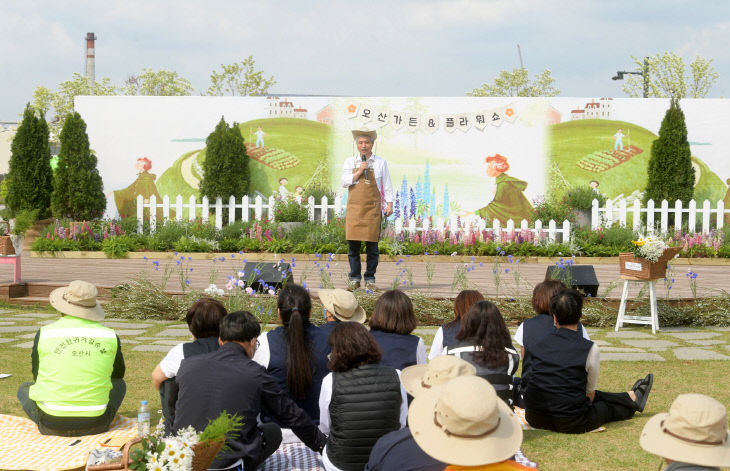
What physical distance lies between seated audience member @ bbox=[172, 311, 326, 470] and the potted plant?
4.81 m

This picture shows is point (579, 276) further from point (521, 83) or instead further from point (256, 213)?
point (521, 83)

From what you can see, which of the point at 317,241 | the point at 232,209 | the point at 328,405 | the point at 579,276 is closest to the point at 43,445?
the point at 328,405

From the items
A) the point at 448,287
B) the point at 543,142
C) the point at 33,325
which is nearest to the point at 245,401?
the point at 33,325

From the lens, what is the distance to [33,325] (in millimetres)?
8070

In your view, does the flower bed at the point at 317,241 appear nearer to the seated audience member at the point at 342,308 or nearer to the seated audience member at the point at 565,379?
the seated audience member at the point at 565,379

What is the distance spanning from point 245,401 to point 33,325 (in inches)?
212

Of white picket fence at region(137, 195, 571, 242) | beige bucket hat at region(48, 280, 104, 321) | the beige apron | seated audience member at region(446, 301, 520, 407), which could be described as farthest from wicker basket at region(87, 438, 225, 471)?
white picket fence at region(137, 195, 571, 242)

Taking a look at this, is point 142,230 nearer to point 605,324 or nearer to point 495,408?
point 605,324

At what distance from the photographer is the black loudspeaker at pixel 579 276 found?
8172mm

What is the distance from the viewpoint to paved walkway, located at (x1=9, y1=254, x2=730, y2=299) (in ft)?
30.3

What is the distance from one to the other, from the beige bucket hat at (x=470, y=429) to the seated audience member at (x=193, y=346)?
7.14ft

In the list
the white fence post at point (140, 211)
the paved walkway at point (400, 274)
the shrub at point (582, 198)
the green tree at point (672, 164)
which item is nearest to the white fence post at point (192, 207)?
the white fence post at point (140, 211)

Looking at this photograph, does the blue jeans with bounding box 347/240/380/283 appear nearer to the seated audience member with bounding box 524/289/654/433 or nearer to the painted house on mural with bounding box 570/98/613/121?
the seated audience member with bounding box 524/289/654/433

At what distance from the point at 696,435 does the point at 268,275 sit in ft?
19.8
